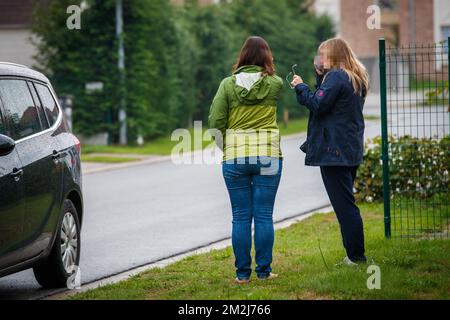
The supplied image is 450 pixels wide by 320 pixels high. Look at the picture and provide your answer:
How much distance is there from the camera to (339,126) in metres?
8.64

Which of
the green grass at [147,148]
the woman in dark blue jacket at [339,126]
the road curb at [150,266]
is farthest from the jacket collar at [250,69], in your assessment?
the green grass at [147,148]

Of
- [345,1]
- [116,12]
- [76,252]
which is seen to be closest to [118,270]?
[76,252]

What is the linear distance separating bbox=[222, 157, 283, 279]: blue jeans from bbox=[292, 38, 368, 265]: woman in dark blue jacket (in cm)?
46

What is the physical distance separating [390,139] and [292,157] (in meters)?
10.5

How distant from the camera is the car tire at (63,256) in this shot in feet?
28.9

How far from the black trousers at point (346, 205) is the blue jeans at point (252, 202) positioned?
60 centimetres

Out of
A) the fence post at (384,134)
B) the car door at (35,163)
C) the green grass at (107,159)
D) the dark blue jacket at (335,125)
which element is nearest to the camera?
the car door at (35,163)

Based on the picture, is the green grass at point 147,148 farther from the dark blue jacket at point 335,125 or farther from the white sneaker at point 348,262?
the dark blue jacket at point 335,125

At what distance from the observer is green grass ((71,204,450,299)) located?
7.63 m

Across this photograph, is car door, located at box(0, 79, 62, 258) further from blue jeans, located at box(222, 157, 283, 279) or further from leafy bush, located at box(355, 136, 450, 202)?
leafy bush, located at box(355, 136, 450, 202)

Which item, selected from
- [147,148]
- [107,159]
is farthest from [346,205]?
[147,148]

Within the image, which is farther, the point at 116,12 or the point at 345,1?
the point at 345,1

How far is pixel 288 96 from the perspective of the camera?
1549 inches
